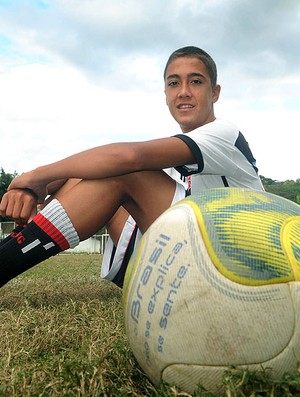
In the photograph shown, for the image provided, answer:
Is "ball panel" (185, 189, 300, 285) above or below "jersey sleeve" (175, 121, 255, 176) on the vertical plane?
below

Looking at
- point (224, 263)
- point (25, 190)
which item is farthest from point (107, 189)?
point (224, 263)

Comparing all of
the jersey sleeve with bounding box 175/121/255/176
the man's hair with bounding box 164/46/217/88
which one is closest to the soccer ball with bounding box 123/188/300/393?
the jersey sleeve with bounding box 175/121/255/176

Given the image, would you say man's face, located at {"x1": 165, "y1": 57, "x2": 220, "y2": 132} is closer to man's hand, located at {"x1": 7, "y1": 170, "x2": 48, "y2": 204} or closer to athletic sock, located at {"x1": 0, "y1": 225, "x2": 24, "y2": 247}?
man's hand, located at {"x1": 7, "y1": 170, "x2": 48, "y2": 204}

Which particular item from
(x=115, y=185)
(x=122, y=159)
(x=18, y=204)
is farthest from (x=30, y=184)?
(x=122, y=159)

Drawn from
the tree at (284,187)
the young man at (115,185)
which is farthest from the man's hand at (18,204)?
the tree at (284,187)

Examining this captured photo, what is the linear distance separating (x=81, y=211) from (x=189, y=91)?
105 cm

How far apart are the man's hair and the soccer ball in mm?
1617

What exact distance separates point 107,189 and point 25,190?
47cm

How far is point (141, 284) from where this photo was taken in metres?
1.67

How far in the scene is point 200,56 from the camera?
3.09m

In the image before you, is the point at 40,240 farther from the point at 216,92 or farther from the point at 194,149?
the point at 216,92

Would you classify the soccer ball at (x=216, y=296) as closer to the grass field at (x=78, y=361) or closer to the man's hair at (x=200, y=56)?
the grass field at (x=78, y=361)

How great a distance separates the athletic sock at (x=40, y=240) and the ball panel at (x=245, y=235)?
0.98 metres

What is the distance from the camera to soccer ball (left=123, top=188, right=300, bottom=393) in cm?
150
